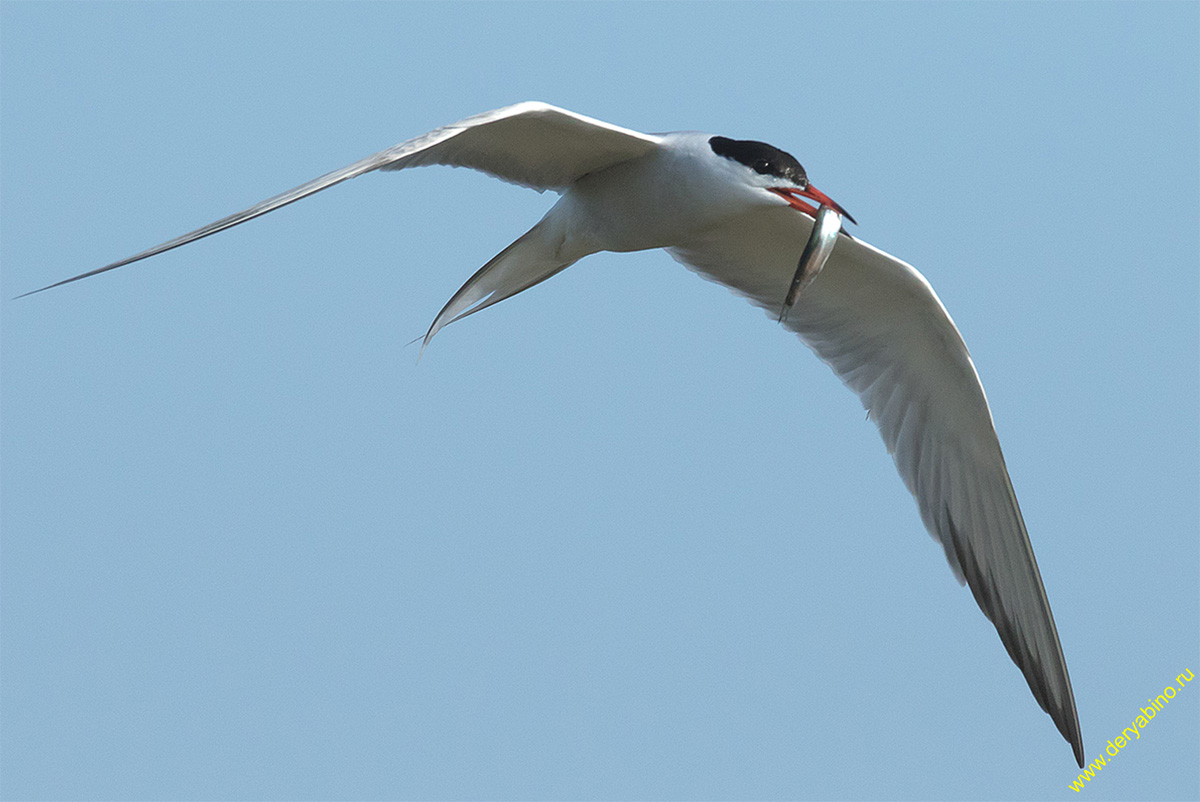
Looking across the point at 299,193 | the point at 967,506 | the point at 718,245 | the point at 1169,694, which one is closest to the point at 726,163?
the point at 718,245

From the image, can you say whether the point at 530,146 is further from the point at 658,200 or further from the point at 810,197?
the point at 810,197

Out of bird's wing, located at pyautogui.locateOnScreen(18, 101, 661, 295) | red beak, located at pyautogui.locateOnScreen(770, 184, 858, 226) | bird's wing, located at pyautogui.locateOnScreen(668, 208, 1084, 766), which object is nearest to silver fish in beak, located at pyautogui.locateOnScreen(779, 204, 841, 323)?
red beak, located at pyautogui.locateOnScreen(770, 184, 858, 226)

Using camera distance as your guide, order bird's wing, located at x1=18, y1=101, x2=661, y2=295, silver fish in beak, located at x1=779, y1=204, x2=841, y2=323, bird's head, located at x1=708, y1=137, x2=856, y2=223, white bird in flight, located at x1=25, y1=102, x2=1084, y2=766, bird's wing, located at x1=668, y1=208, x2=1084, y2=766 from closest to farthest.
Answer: bird's wing, located at x1=18, y1=101, x2=661, y2=295 → silver fish in beak, located at x1=779, y1=204, x2=841, y2=323 → bird's head, located at x1=708, y1=137, x2=856, y2=223 → white bird in flight, located at x1=25, y1=102, x2=1084, y2=766 → bird's wing, located at x1=668, y1=208, x2=1084, y2=766

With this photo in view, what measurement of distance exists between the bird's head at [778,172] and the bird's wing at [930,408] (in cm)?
109

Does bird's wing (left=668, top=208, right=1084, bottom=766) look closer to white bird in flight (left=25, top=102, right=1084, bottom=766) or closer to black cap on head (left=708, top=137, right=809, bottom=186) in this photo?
white bird in flight (left=25, top=102, right=1084, bottom=766)

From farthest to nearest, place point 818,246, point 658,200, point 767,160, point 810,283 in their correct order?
Result: point 810,283 → point 658,200 → point 767,160 → point 818,246

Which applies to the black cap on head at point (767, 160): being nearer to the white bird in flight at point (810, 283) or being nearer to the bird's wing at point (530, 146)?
the white bird in flight at point (810, 283)

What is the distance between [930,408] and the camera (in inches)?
253

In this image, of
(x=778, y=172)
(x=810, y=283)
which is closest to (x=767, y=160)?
(x=778, y=172)

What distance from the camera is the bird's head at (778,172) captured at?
4.96 metres

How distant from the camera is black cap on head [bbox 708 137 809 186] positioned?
496 centimetres

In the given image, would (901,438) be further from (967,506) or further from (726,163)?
(726,163)

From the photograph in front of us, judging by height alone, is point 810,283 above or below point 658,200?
below

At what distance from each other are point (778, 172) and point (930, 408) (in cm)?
200
